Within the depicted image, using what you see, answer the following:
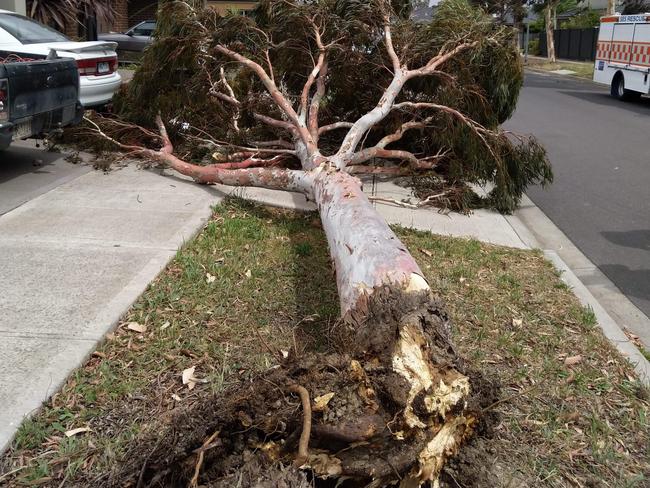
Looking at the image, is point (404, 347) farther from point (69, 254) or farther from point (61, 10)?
point (61, 10)

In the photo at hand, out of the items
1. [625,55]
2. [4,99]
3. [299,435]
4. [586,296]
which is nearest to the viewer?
[299,435]

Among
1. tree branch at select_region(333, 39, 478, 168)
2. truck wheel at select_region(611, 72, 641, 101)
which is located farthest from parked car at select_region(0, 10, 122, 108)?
truck wheel at select_region(611, 72, 641, 101)

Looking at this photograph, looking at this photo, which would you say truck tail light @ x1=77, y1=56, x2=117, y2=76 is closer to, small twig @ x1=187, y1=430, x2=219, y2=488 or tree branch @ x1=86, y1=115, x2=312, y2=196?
tree branch @ x1=86, y1=115, x2=312, y2=196

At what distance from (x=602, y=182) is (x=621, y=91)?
12.0 metres

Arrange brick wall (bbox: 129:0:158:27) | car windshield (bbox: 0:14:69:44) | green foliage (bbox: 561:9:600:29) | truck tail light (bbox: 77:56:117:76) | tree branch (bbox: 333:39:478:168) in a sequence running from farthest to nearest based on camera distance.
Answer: green foliage (bbox: 561:9:600:29)
brick wall (bbox: 129:0:158:27)
truck tail light (bbox: 77:56:117:76)
car windshield (bbox: 0:14:69:44)
tree branch (bbox: 333:39:478:168)

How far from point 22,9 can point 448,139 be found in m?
11.3

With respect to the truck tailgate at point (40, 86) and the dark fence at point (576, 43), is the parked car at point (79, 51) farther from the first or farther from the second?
the dark fence at point (576, 43)

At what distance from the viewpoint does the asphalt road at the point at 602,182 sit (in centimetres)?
661

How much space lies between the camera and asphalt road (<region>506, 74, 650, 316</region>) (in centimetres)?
661

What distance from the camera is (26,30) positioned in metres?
9.39

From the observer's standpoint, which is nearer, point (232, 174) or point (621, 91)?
point (232, 174)

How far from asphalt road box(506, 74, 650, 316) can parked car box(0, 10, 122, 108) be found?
609 centimetres

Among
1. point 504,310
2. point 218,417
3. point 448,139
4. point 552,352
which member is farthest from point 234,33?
point 218,417

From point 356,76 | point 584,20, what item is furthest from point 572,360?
point 584,20
